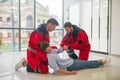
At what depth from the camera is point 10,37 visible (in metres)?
7.66

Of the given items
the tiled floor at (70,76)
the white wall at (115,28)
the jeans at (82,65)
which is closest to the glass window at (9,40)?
the tiled floor at (70,76)

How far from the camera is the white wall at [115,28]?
6098mm

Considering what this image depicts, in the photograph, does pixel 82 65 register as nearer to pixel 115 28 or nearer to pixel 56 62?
pixel 56 62

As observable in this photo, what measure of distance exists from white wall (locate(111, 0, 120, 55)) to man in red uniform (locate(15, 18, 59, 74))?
3080mm

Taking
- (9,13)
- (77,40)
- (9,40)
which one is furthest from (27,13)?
(77,40)

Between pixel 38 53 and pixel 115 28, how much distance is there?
351 centimetres

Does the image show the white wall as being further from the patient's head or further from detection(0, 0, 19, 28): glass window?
detection(0, 0, 19, 28): glass window

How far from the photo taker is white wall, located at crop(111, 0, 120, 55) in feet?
20.0

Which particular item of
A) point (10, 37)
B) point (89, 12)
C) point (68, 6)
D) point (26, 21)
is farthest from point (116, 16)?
point (10, 37)

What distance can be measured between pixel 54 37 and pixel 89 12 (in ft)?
7.39

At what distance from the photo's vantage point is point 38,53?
364 cm

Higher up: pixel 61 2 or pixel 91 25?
pixel 61 2

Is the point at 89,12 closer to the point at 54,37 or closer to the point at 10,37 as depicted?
the point at 54,37

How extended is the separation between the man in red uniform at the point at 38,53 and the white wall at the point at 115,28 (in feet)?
Result: 10.1
